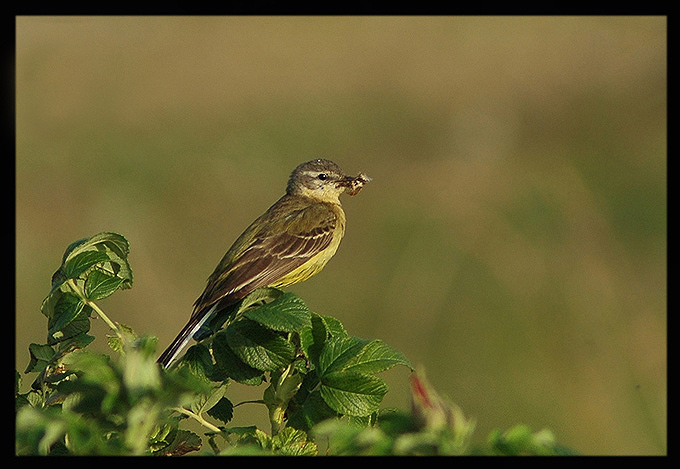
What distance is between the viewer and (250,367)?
3262mm

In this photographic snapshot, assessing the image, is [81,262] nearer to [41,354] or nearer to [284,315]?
[41,354]

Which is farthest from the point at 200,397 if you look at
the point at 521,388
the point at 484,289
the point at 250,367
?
the point at 484,289

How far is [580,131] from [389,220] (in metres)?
6.25

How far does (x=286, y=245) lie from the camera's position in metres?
6.86

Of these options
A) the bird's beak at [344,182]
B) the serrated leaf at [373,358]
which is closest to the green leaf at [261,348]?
the serrated leaf at [373,358]

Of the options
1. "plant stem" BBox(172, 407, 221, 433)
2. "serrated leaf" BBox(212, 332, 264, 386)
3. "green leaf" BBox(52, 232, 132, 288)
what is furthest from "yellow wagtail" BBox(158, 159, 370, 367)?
"plant stem" BBox(172, 407, 221, 433)

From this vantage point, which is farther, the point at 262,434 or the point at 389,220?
the point at 389,220

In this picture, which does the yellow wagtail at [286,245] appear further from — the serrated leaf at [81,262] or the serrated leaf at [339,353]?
the serrated leaf at [339,353]

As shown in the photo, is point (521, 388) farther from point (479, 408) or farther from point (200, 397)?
point (200, 397)

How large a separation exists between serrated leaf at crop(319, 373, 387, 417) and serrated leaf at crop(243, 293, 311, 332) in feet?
0.70

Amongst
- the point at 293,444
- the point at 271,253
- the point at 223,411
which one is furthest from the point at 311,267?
the point at 293,444

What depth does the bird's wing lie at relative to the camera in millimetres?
6012

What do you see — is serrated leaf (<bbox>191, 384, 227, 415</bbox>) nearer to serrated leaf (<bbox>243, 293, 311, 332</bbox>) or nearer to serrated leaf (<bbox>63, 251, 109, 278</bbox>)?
serrated leaf (<bbox>243, 293, 311, 332</bbox>)

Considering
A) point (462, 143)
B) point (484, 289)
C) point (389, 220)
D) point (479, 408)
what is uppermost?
point (462, 143)
